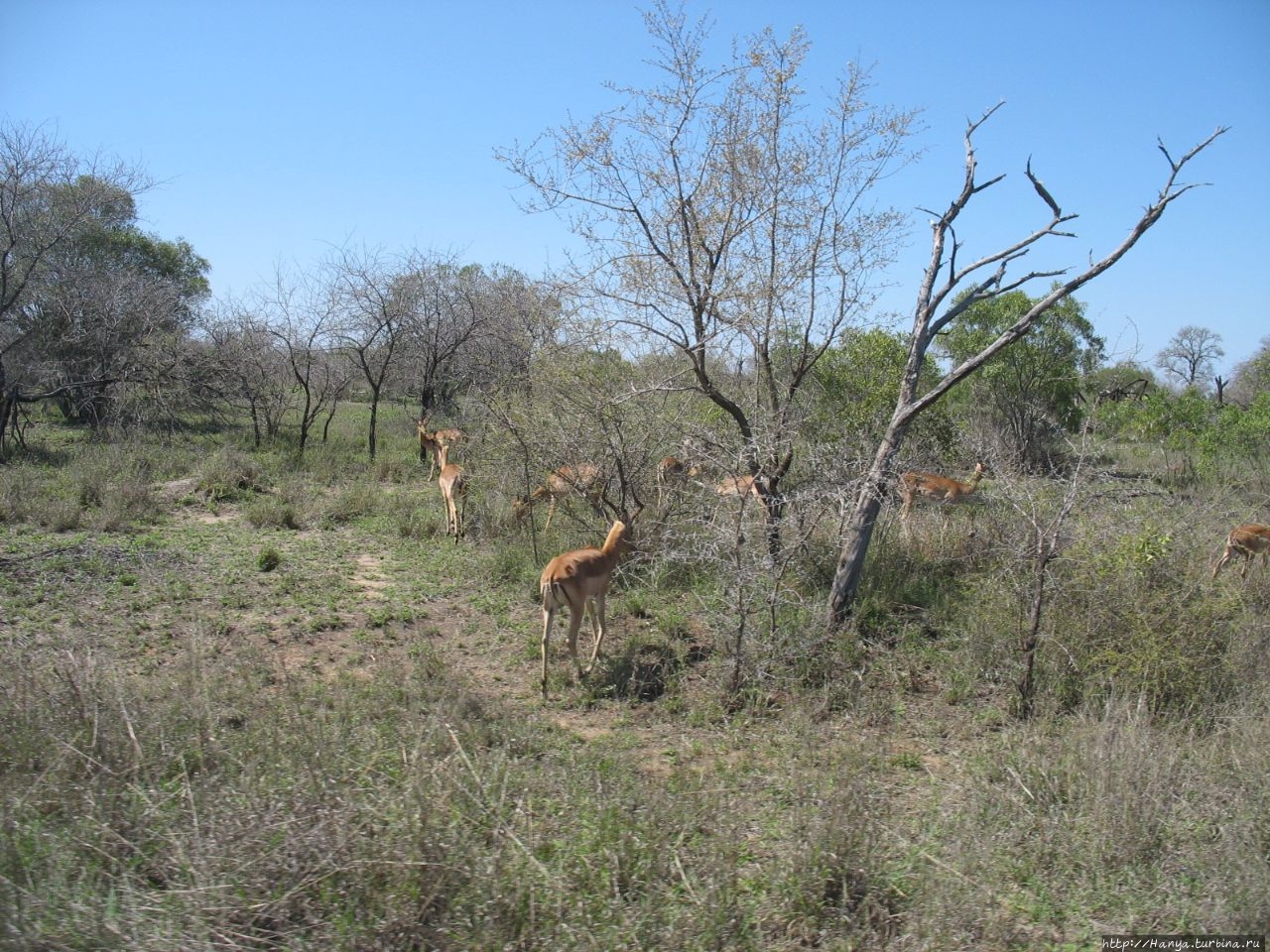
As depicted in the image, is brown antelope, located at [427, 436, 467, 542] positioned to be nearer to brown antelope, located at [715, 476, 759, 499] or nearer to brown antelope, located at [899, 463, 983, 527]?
brown antelope, located at [715, 476, 759, 499]

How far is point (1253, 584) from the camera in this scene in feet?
30.5

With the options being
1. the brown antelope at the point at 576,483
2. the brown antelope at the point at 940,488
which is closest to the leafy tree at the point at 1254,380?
the brown antelope at the point at 940,488

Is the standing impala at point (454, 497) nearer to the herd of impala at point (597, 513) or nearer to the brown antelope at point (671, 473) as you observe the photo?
the herd of impala at point (597, 513)

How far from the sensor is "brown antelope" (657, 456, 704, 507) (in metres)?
10.6

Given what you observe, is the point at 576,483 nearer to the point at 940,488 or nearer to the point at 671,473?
the point at 671,473

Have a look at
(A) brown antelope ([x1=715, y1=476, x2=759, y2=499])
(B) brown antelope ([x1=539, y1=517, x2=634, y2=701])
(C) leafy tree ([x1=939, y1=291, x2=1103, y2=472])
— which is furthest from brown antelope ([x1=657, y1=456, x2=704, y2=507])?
(C) leafy tree ([x1=939, y1=291, x2=1103, y2=472])

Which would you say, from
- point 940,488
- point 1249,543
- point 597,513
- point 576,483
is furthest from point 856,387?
point 1249,543

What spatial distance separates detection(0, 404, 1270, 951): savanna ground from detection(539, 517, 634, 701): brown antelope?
39cm

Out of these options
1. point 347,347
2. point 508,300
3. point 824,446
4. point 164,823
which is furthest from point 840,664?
point 347,347

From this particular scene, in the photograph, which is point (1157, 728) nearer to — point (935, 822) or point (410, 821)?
point (935, 822)

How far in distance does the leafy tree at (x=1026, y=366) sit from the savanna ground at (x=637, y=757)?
8.80m

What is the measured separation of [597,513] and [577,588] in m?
4.14

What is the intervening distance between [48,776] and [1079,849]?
213 inches

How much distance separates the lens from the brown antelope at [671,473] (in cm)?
1062
